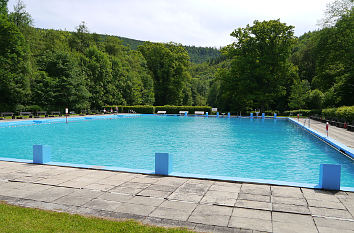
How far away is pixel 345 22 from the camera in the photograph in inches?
1189

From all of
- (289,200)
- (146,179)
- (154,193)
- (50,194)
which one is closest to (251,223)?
(289,200)

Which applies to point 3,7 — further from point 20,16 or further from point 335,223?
point 335,223

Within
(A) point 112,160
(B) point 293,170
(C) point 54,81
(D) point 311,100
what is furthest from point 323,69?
(C) point 54,81

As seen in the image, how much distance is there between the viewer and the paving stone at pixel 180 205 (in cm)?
477

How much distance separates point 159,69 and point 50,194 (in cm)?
5645

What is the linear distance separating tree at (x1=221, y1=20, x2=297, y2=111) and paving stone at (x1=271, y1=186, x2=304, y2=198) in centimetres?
3714

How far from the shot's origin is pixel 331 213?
4.59m

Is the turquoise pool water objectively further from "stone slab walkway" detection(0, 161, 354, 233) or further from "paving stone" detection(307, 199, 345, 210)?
"paving stone" detection(307, 199, 345, 210)

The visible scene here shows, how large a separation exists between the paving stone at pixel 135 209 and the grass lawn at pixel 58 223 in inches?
16.3

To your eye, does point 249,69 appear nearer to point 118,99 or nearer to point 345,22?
point 345,22

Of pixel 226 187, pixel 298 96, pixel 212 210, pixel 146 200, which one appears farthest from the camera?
pixel 298 96

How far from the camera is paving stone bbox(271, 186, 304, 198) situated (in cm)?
556

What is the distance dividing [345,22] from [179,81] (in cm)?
3450

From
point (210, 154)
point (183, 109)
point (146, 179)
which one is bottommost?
point (210, 154)
